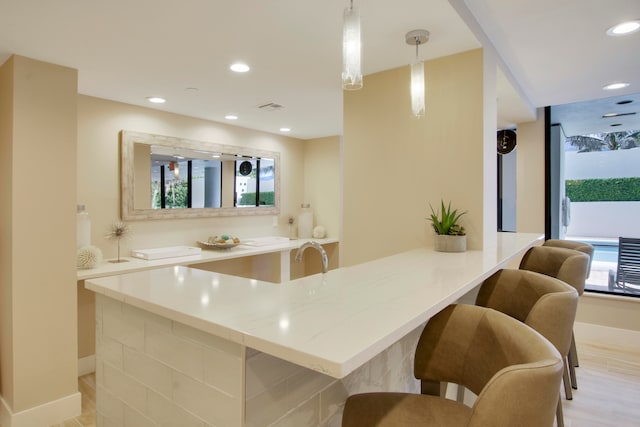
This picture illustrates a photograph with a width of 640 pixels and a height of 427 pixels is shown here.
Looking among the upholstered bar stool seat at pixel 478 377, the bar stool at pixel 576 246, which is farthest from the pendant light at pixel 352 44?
the bar stool at pixel 576 246

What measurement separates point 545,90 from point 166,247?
12.7ft

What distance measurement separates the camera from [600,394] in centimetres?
252

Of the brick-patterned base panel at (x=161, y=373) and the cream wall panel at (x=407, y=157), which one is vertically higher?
the cream wall panel at (x=407, y=157)

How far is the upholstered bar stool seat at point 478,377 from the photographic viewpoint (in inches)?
27.9

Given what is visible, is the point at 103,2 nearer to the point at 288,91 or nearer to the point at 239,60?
the point at 239,60

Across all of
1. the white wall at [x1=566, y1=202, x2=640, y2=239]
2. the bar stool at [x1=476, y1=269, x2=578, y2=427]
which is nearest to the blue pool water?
the white wall at [x1=566, y1=202, x2=640, y2=239]

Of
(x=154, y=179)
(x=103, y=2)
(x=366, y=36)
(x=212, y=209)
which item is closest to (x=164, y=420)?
(x=103, y=2)

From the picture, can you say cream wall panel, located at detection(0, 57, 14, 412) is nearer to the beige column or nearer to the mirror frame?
the beige column

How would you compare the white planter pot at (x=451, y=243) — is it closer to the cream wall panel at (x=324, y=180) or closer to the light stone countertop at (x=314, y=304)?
the light stone countertop at (x=314, y=304)

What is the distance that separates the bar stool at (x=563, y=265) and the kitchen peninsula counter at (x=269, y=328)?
0.92m

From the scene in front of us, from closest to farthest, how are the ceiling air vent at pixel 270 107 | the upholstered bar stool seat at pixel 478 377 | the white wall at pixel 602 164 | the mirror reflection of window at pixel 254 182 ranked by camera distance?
the upholstered bar stool seat at pixel 478 377 < the ceiling air vent at pixel 270 107 < the white wall at pixel 602 164 < the mirror reflection of window at pixel 254 182

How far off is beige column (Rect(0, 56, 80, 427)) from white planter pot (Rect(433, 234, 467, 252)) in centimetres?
229

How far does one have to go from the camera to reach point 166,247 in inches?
143

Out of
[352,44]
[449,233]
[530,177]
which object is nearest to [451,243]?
[449,233]
